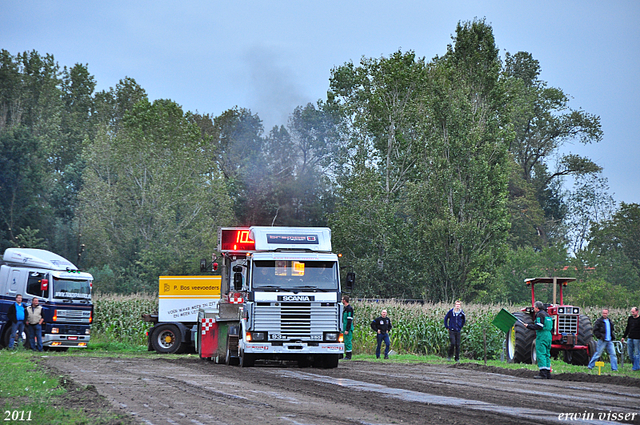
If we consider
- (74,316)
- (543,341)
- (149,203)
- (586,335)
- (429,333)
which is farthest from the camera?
Answer: (149,203)

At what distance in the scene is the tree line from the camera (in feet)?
150

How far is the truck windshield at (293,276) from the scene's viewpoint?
68.0 ft

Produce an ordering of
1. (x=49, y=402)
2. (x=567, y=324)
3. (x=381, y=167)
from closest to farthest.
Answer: (x=49, y=402) < (x=567, y=324) < (x=381, y=167)

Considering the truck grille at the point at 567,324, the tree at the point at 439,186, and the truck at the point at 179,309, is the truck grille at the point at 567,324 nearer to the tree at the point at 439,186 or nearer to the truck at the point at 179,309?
the truck at the point at 179,309

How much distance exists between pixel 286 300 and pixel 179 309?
433 inches

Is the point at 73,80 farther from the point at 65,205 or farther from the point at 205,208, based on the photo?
the point at 205,208

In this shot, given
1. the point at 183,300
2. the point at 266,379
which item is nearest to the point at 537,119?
the point at 183,300

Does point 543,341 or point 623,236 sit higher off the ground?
point 623,236

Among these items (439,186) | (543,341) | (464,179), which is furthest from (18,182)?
(543,341)

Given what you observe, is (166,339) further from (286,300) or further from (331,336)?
(331,336)

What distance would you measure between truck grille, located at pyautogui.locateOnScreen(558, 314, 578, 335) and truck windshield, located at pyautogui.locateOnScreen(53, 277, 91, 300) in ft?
60.6

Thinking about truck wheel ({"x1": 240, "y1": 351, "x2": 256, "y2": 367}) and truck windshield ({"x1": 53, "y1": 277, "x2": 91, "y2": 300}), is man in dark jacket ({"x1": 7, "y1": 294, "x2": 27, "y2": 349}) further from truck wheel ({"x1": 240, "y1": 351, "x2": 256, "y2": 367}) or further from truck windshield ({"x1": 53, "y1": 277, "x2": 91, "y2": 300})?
truck wheel ({"x1": 240, "y1": 351, "x2": 256, "y2": 367})

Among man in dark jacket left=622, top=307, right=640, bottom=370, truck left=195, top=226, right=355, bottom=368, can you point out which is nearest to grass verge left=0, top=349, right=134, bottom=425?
truck left=195, top=226, right=355, bottom=368

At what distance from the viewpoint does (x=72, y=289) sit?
3203 centimetres
